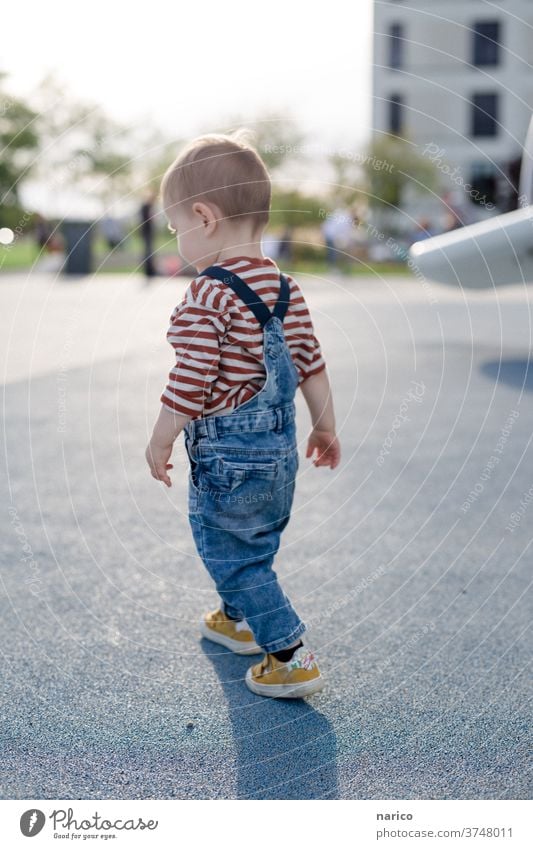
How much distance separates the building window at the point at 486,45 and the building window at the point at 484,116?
150 cm

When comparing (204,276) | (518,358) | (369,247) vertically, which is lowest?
(369,247)

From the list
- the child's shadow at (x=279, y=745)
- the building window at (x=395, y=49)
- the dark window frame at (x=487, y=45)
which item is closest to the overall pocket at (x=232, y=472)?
the child's shadow at (x=279, y=745)

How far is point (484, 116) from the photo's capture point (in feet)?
146

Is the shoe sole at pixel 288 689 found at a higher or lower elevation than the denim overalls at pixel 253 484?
lower

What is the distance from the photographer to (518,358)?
8.45m

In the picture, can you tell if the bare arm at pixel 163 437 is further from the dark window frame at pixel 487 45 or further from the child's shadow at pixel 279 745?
the dark window frame at pixel 487 45

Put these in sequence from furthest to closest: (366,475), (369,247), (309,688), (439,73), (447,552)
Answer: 1. (439,73)
2. (369,247)
3. (366,475)
4. (447,552)
5. (309,688)

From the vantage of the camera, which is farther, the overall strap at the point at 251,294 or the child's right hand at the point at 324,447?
the child's right hand at the point at 324,447

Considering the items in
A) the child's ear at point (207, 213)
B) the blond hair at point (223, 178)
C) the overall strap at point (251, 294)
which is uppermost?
the blond hair at point (223, 178)

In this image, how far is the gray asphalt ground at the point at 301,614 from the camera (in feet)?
7.36

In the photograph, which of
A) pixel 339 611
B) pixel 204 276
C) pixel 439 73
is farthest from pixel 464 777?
pixel 439 73
